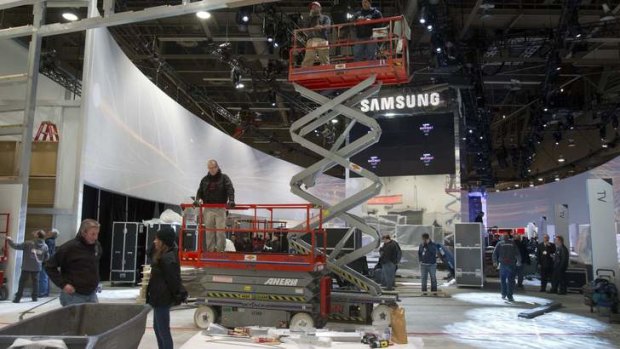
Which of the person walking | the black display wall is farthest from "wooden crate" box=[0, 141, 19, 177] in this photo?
the black display wall

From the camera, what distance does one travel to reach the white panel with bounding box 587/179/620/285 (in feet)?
35.4

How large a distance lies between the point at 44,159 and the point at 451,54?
11.6m

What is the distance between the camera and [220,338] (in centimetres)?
480

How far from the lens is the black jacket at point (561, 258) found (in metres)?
14.4

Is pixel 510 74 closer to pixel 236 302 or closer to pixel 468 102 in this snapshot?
pixel 468 102

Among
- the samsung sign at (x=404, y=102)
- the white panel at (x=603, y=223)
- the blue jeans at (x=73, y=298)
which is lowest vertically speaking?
the blue jeans at (x=73, y=298)

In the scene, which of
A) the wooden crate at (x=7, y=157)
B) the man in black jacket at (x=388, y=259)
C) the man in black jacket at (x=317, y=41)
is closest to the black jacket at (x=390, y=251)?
the man in black jacket at (x=388, y=259)

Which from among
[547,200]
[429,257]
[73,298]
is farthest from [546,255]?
[73,298]

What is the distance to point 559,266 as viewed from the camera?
14.9 metres

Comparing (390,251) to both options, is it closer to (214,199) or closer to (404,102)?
(214,199)

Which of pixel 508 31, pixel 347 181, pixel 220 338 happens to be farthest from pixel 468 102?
pixel 220 338

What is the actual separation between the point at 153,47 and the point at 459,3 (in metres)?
9.67

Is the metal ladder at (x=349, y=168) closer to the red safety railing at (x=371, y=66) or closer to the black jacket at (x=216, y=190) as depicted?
the red safety railing at (x=371, y=66)

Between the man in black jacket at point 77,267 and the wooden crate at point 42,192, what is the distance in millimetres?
8448
